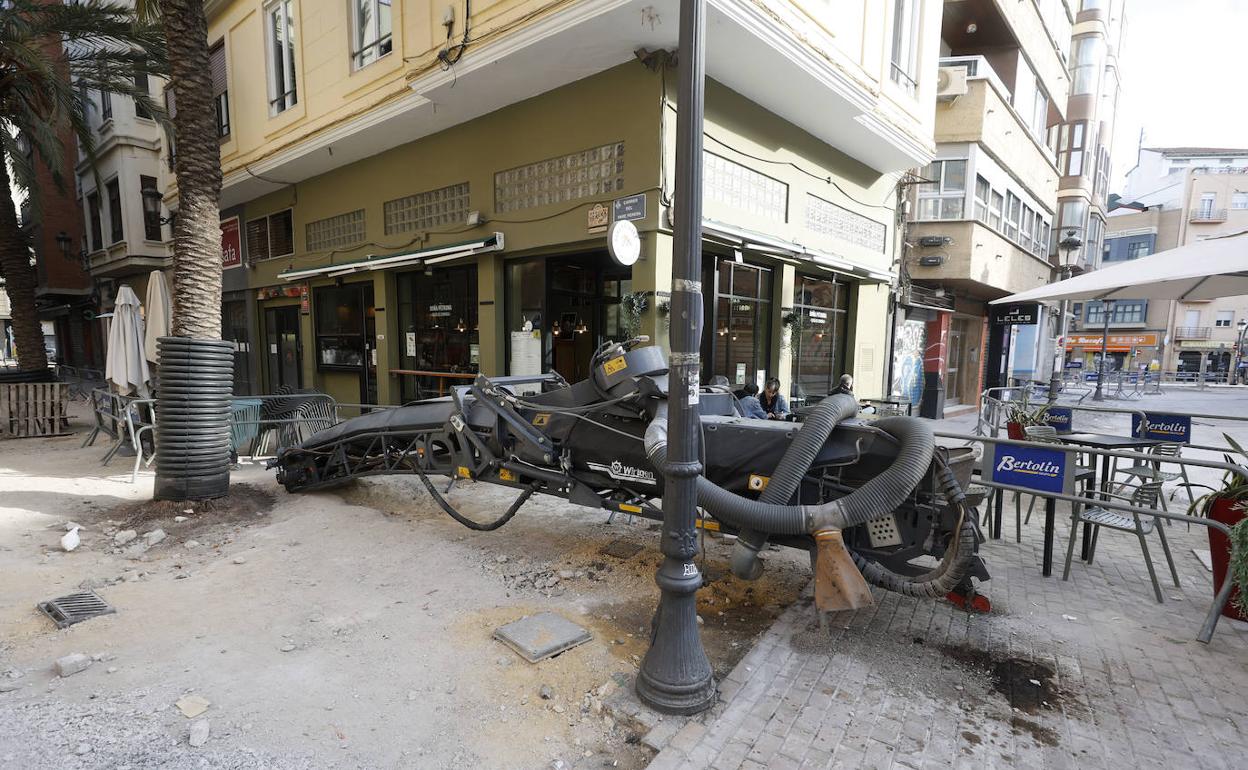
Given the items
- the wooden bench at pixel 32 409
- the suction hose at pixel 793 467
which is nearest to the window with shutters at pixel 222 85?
the wooden bench at pixel 32 409

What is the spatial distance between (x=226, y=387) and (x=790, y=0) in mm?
8336

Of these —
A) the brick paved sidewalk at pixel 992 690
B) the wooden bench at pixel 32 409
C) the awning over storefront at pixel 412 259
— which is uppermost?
the awning over storefront at pixel 412 259

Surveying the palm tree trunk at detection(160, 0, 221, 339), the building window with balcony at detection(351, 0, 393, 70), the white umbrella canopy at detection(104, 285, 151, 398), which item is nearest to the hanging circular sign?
the palm tree trunk at detection(160, 0, 221, 339)

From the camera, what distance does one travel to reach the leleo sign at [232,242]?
1529 cm

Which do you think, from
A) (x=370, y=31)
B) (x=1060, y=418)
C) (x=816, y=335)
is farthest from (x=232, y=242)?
(x=1060, y=418)

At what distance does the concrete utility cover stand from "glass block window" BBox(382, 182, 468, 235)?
25.6ft

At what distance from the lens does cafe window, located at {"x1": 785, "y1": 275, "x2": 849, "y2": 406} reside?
10625 millimetres

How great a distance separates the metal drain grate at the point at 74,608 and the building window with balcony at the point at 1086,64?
105ft

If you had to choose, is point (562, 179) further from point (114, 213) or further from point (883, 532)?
point (114, 213)

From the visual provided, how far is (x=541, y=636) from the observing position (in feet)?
11.1

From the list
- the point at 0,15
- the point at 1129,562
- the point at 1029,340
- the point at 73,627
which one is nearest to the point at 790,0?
the point at 1129,562

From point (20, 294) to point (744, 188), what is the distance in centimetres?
1553

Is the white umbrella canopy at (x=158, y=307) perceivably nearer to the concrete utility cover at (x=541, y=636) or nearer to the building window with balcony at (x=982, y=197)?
the concrete utility cover at (x=541, y=636)

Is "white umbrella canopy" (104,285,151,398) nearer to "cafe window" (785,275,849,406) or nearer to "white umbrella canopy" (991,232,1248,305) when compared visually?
"cafe window" (785,275,849,406)
